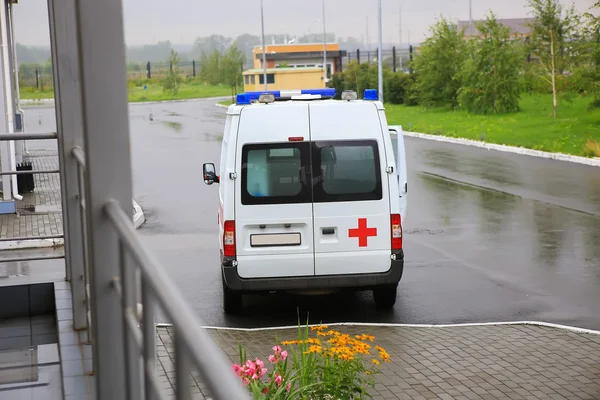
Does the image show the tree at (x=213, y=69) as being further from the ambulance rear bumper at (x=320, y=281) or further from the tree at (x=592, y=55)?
the ambulance rear bumper at (x=320, y=281)

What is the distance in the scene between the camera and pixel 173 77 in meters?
99.6

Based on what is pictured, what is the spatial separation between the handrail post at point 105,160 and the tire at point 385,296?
722 cm

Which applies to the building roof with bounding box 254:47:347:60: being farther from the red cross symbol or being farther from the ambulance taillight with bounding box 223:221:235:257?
the ambulance taillight with bounding box 223:221:235:257

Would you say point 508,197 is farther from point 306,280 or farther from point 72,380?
point 72,380

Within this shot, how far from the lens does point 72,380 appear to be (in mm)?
5039

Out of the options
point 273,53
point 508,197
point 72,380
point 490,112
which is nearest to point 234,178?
point 72,380

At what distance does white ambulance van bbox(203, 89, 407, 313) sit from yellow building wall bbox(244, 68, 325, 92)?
65799 mm

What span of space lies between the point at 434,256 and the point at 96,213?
35.8 ft

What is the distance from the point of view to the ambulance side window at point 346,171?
10328mm

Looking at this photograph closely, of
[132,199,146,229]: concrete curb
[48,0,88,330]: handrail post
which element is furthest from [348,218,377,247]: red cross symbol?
[132,199,146,229]: concrete curb

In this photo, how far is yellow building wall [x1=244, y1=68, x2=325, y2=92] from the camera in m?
77.2

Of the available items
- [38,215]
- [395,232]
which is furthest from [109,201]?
[38,215]

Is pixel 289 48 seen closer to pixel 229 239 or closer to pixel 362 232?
pixel 362 232

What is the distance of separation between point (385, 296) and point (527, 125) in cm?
2897
